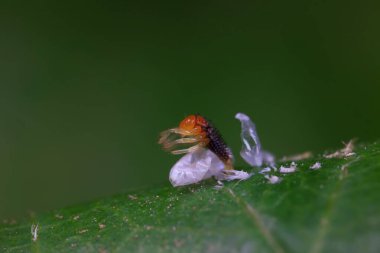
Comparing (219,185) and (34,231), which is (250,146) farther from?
(34,231)

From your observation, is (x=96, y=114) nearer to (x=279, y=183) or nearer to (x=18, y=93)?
(x=18, y=93)

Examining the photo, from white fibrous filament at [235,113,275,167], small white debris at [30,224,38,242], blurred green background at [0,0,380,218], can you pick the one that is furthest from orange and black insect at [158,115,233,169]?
blurred green background at [0,0,380,218]

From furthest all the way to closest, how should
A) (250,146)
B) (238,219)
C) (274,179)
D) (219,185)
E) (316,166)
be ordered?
(250,146), (219,185), (316,166), (274,179), (238,219)

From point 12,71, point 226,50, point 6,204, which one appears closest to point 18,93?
point 12,71

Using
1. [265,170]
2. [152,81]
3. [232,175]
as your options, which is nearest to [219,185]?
[232,175]

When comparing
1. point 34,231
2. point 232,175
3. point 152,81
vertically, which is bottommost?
point 232,175

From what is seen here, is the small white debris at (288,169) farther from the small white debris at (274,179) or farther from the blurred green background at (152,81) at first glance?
the blurred green background at (152,81)

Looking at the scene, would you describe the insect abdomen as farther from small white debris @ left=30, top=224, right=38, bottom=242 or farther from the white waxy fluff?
small white debris @ left=30, top=224, right=38, bottom=242
